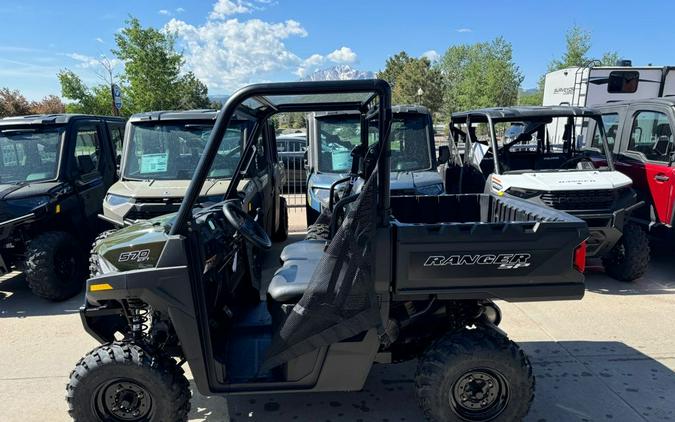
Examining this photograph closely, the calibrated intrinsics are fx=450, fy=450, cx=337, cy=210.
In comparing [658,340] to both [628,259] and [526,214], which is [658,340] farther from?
[526,214]

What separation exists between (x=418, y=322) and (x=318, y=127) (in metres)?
4.08

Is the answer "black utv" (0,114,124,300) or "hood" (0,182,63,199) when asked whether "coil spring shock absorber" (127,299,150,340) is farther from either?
"hood" (0,182,63,199)

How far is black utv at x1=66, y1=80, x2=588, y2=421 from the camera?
2.37 metres

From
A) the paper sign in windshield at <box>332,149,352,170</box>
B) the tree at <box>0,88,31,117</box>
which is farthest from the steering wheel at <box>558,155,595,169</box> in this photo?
the tree at <box>0,88,31,117</box>

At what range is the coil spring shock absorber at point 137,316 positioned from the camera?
262 cm

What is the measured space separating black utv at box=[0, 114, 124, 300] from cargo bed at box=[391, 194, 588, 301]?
4242 millimetres

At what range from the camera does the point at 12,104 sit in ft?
79.0

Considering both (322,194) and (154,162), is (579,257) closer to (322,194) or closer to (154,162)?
(322,194)

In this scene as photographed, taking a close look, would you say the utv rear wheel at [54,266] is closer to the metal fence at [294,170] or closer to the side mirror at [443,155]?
the side mirror at [443,155]

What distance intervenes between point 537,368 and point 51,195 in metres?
5.29

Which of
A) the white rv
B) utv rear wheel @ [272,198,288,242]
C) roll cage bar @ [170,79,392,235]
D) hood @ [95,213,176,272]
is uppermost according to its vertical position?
the white rv

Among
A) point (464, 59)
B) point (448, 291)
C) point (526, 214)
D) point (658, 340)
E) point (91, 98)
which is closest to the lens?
point (448, 291)

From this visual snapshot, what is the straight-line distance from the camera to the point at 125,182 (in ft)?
17.9

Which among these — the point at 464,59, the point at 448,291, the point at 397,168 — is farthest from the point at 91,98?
the point at 464,59
